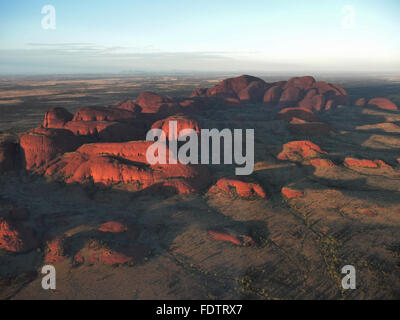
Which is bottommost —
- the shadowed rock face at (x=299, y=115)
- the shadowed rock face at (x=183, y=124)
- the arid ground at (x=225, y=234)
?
the arid ground at (x=225, y=234)

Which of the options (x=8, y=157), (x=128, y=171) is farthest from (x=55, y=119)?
(x=128, y=171)

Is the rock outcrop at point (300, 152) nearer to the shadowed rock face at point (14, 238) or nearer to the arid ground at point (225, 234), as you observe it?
the arid ground at point (225, 234)

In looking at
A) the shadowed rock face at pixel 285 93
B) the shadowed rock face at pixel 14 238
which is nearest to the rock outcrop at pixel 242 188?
the shadowed rock face at pixel 14 238

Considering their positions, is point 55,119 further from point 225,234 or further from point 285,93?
point 285,93

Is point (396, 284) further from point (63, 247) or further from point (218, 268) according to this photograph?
point (63, 247)

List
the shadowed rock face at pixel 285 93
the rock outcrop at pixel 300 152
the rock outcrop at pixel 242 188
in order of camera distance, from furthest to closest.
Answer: the shadowed rock face at pixel 285 93, the rock outcrop at pixel 300 152, the rock outcrop at pixel 242 188

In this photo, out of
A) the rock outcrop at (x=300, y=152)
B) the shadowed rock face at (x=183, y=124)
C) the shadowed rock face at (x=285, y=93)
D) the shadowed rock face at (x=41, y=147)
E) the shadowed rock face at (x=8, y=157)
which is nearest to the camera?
the shadowed rock face at (x=8, y=157)

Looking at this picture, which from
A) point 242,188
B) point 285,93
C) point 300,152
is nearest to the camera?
point 242,188

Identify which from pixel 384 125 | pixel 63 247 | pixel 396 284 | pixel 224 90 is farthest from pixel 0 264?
pixel 224 90

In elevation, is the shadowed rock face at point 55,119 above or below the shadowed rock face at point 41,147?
above
